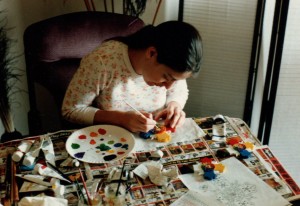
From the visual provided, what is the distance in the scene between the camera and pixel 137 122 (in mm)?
1624

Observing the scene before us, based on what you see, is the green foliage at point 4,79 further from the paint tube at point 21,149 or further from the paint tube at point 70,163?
the paint tube at point 70,163

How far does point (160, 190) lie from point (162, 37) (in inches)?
24.2

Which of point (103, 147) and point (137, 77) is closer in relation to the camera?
point (103, 147)

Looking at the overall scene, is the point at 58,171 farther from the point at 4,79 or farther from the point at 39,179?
the point at 4,79

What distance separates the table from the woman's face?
215 mm

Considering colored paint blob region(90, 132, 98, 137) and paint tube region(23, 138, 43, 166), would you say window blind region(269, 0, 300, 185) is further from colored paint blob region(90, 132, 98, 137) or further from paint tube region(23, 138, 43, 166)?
paint tube region(23, 138, 43, 166)

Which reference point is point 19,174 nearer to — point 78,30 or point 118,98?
point 118,98

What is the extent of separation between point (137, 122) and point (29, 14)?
1526 mm

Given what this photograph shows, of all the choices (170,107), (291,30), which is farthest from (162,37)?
(291,30)

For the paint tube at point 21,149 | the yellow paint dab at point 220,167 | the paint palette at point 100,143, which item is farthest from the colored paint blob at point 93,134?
the yellow paint dab at point 220,167

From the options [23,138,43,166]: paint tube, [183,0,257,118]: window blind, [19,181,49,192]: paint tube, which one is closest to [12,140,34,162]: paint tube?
[23,138,43,166]: paint tube

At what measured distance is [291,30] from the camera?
2330mm

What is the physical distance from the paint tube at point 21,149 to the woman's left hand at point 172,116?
0.55 m

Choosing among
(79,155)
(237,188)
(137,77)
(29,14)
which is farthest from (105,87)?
(29,14)
